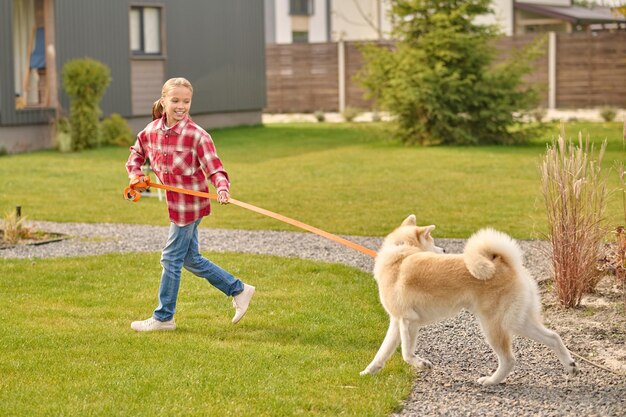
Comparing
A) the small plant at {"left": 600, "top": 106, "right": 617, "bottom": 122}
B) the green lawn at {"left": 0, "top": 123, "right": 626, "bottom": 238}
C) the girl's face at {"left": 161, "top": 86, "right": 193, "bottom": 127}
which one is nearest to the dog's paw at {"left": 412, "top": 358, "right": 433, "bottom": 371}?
the girl's face at {"left": 161, "top": 86, "right": 193, "bottom": 127}

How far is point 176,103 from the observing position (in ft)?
23.7

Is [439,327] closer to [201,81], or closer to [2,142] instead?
[2,142]

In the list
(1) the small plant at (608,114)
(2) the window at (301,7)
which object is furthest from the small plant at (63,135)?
(2) the window at (301,7)

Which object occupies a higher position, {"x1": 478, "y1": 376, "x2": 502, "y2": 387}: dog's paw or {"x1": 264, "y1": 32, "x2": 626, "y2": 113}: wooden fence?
{"x1": 264, "y1": 32, "x2": 626, "y2": 113}: wooden fence

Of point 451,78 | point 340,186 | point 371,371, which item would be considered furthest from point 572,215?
point 451,78

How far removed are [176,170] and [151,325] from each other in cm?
112

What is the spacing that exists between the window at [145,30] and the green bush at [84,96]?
3.51 meters

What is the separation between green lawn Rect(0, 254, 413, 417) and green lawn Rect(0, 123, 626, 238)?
255cm

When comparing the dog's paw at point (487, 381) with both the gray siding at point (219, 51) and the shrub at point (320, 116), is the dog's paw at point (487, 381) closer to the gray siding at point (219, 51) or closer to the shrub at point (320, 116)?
the gray siding at point (219, 51)

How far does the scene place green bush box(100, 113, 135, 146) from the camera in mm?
24547

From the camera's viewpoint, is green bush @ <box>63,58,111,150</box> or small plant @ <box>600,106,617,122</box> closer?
green bush @ <box>63,58,111,150</box>

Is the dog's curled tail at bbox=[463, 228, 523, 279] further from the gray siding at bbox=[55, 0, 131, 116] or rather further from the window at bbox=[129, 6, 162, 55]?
the window at bbox=[129, 6, 162, 55]

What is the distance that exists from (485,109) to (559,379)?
17.8 metres

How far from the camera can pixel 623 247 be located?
838 centimetres
